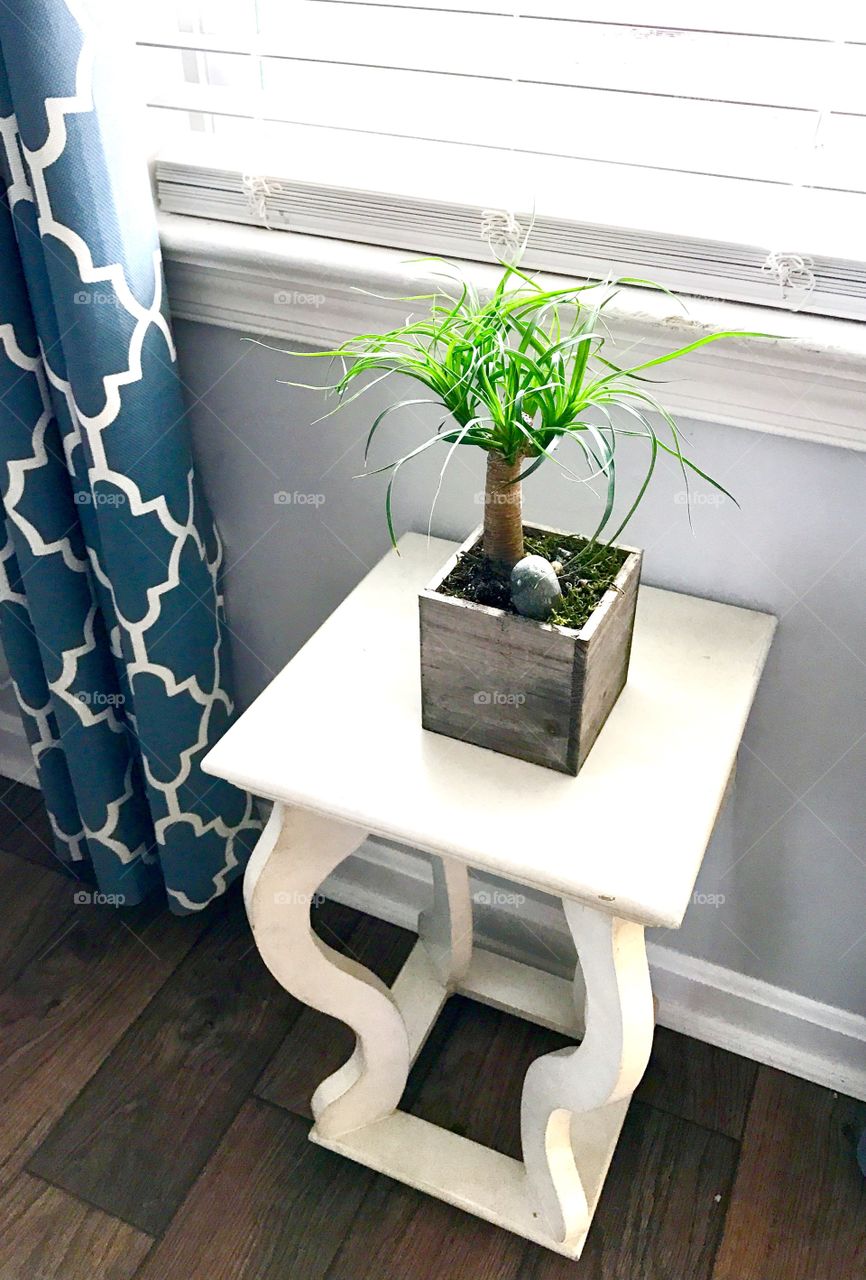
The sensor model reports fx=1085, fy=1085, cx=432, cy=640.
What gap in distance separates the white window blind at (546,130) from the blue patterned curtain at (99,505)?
14 cm

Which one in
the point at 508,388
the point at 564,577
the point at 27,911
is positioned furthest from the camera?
the point at 27,911

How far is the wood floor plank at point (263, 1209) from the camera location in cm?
114

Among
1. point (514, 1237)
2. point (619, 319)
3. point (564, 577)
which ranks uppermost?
point (619, 319)

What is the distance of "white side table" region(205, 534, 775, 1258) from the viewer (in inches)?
31.4

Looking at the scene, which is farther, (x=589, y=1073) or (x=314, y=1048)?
(x=314, y=1048)

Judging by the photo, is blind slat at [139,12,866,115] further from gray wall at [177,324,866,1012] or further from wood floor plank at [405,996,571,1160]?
wood floor plank at [405,996,571,1160]

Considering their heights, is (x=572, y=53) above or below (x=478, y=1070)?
above

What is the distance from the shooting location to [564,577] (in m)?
0.83

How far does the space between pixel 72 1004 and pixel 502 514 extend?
0.95 metres

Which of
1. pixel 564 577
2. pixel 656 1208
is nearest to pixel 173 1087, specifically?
pixel 656 1208

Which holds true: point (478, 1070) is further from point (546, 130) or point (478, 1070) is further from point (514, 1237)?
point (546, 130)

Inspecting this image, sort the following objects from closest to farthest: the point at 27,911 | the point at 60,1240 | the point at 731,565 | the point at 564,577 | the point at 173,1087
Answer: the point at 564,577
the point at 731,565
the point at 60,1240
the point at 173,1087
the point at 27,911

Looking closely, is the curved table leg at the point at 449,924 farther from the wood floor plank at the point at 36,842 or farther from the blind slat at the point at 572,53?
the blind slat at the point at 572,53

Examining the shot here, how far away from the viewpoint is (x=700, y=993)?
132 cm
